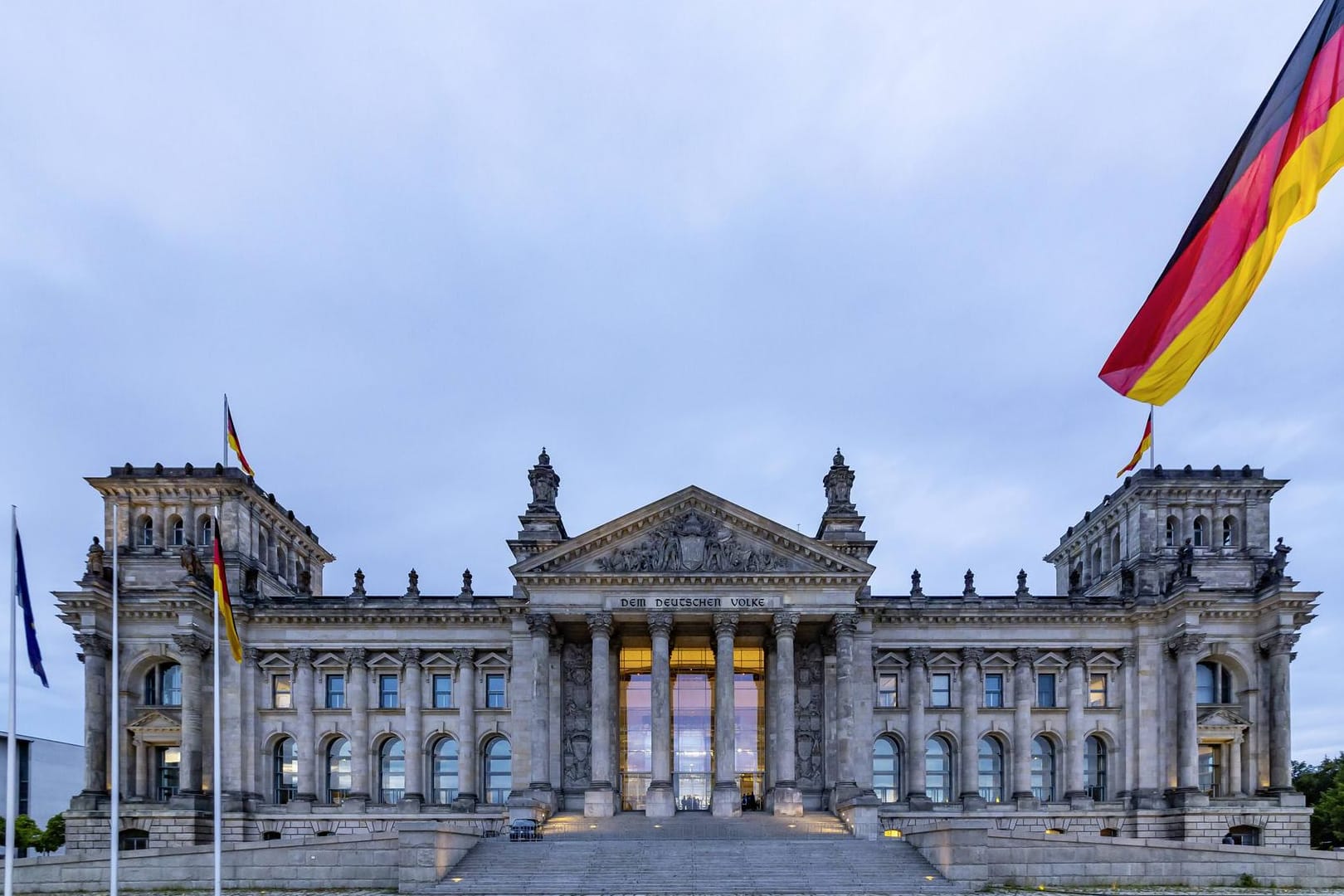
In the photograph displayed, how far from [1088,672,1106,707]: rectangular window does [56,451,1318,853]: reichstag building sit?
0.35 ft

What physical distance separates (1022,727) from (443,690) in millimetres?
36974

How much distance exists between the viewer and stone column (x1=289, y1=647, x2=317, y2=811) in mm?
68312

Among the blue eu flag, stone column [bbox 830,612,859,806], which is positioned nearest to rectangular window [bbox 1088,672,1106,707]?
stone column [bbox 830,612,859,806]

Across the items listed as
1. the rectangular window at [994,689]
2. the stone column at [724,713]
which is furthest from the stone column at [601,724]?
the rectangular window at [994,689]

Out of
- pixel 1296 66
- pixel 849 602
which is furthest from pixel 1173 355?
pixel 849 602

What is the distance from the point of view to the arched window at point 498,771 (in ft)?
231

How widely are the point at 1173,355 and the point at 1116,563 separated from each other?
221ft

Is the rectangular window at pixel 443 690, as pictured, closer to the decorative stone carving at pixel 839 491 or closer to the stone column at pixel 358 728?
the stone column at pixel 358 728

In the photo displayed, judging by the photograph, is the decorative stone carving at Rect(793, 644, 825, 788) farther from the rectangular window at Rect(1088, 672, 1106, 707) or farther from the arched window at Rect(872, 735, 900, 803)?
the rectangular window at Rect(1088, 672, 1106, 707)

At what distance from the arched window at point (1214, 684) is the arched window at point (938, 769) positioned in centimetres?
1597

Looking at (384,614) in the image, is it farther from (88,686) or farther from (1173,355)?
(1173,355)

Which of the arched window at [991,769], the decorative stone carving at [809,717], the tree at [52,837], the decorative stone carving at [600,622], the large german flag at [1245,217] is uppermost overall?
the large german flag at [1245,217]

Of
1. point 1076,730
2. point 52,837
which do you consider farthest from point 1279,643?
point 52,837

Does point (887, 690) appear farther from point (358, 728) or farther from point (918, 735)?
point (358, 728)
